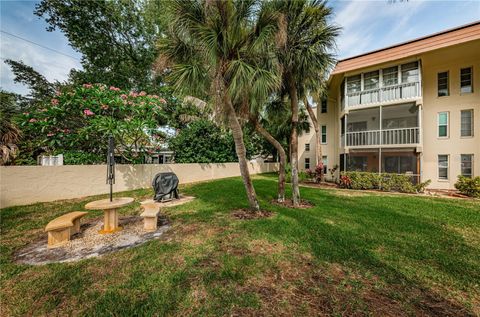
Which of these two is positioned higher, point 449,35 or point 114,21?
point 114,21

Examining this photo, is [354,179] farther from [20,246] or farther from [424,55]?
[20,246]

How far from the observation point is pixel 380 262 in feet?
10.7

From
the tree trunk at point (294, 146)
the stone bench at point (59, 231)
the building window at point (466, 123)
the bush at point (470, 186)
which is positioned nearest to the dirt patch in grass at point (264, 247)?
the tree trunk at point (294, 146)

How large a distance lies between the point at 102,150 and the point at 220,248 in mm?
8617

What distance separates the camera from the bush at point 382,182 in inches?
399

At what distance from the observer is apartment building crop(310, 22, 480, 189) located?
34.0 ft

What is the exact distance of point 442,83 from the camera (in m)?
11.4

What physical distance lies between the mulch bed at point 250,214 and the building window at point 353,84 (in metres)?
11.5

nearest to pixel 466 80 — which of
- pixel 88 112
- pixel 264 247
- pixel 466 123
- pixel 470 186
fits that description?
pixel 466 123

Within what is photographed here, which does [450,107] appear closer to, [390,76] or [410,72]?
[410,72]

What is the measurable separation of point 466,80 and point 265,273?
16.4 m

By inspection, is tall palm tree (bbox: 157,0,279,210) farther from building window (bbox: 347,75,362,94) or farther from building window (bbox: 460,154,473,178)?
building window (bbox: 460,154,473,178)

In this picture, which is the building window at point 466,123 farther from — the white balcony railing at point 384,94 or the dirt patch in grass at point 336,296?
the dirt patch in grass at point 336,296

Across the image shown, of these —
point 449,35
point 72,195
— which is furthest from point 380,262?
point 449,35
